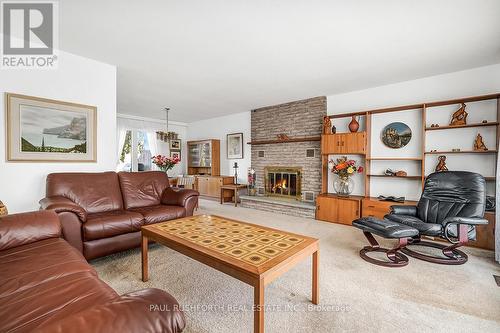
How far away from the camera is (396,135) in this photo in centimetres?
407

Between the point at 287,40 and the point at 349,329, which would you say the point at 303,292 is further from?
the point at 287,40

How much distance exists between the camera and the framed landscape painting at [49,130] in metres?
2.70

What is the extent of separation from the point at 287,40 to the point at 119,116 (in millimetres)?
5810

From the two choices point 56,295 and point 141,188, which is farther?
point 141,188

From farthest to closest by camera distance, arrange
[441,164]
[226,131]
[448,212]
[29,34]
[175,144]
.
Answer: [175,144] < [226,131] < [441,164] < [448,212] < [29,34]

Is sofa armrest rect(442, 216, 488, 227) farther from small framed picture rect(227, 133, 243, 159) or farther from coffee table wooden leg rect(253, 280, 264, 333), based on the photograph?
small framed picture rect(227, 133, 243, 159)

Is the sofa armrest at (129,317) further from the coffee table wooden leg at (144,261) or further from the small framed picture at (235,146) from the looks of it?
the small framed picture at (235,146)

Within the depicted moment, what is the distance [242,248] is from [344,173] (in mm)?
3318

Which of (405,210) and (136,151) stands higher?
(136,151)

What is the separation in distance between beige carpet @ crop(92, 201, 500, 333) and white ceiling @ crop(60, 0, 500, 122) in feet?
8.23

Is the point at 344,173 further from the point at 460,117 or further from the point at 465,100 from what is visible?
the point at 465,100

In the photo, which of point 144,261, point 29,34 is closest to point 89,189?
point 144,261

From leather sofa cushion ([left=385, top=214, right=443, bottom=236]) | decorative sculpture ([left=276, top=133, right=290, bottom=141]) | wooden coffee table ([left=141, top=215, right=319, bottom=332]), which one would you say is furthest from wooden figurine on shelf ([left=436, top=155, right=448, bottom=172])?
wooden coffee table ([left=141, top=215, right=319, bottom=332])

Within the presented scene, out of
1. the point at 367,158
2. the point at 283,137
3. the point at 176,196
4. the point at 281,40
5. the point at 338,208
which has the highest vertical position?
the point at 281,40
